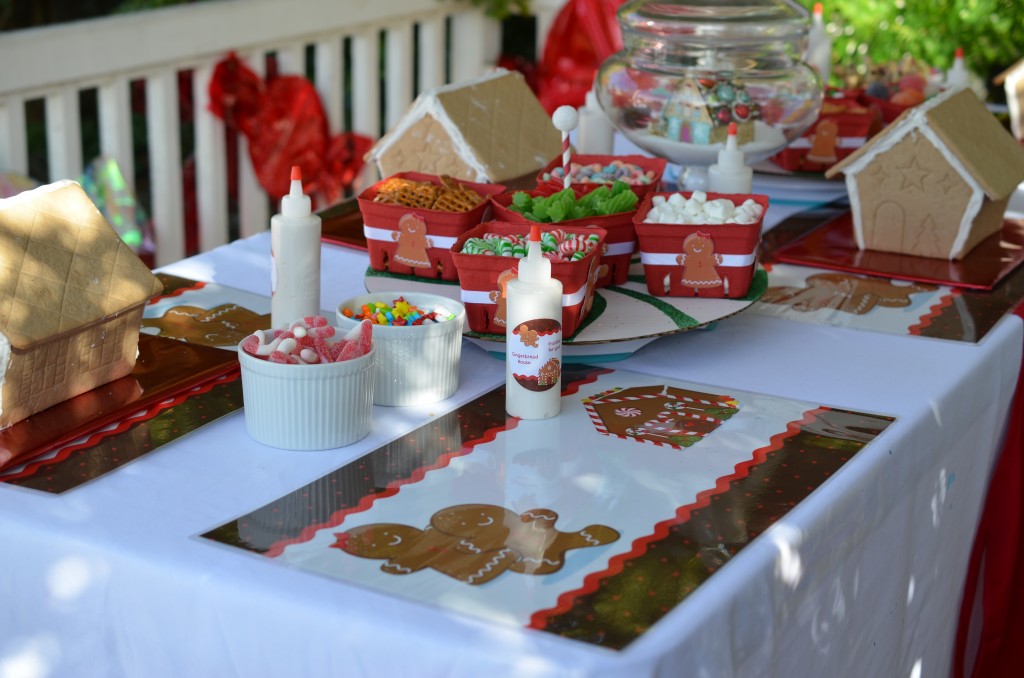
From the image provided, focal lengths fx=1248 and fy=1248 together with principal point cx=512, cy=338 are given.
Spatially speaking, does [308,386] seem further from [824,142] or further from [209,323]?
[824,142]

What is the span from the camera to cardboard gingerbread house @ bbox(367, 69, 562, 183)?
5.74 ft

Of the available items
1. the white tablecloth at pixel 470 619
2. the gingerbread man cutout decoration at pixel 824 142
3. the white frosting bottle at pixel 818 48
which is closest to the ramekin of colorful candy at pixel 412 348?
the white tablecloth at pixel 470 619

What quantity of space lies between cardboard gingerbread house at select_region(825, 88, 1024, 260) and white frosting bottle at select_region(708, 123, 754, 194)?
0.52ft

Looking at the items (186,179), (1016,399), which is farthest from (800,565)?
(186,179)

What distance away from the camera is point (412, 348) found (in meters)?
Answer: 1.13

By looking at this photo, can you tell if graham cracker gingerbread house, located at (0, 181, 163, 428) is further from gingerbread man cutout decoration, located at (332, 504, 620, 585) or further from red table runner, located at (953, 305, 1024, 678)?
red table runner, located at (953, 305, 1024, 678)

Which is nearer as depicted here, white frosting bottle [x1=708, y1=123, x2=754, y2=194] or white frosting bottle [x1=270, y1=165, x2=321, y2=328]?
white frosting bottle [x1=270, y1=165, x2=321, y2=328]

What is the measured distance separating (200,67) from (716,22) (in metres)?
1.48

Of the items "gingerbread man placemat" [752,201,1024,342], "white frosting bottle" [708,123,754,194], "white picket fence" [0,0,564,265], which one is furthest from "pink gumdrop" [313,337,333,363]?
"white picket fence" [0,0,564,265]

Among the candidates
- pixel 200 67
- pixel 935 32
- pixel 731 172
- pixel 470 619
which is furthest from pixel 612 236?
pixel 935 32

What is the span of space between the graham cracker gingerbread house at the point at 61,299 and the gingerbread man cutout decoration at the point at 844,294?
2.47 ft

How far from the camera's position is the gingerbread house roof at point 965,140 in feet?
5.24

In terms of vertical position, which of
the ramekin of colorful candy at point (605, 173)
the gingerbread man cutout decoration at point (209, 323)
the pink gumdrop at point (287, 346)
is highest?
the ramekin of colorful candy at point (605, 173)

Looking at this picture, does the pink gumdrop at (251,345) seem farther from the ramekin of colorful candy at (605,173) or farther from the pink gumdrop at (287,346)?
the ramekin of colorful candy at (605,173)
